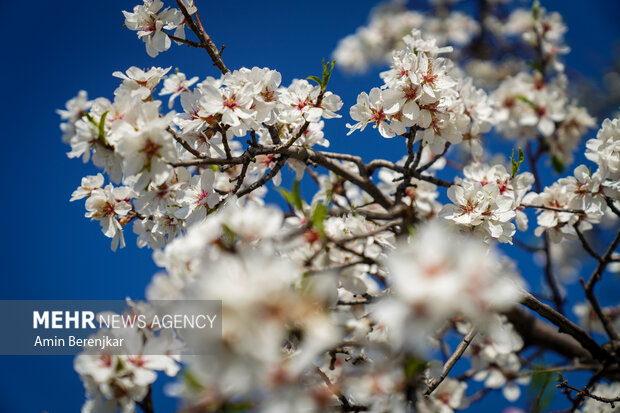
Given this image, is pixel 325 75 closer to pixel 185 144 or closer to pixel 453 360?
pixel 185 144

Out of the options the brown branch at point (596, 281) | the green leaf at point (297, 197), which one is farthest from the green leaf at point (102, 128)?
the brown branch at point (596, 281)

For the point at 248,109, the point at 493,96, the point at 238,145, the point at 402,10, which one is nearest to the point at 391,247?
the point at 248,109

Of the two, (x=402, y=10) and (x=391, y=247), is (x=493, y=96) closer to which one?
(x=391, y=247)

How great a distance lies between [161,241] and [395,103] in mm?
950

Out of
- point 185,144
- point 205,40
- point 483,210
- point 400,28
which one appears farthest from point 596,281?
point 400,28

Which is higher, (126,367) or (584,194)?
(584,194)

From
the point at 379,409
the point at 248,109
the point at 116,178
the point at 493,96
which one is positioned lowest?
the point at 379,409

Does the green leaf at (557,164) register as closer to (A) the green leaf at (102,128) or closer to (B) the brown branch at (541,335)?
(B) the brown branch at (541,335)

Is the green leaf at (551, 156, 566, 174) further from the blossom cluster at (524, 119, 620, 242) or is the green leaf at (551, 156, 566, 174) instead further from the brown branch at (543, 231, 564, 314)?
the blossom cluster at (524, 119, 620, 242)

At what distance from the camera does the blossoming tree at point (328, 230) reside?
57 centimetres

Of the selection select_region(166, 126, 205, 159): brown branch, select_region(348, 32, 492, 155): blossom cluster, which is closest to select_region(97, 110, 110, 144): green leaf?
select_region(166, 126, 205, 159): brown branch

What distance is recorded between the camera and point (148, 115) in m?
0.94

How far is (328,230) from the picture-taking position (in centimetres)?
96

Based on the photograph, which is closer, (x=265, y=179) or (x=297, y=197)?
(x=297, y=197)
